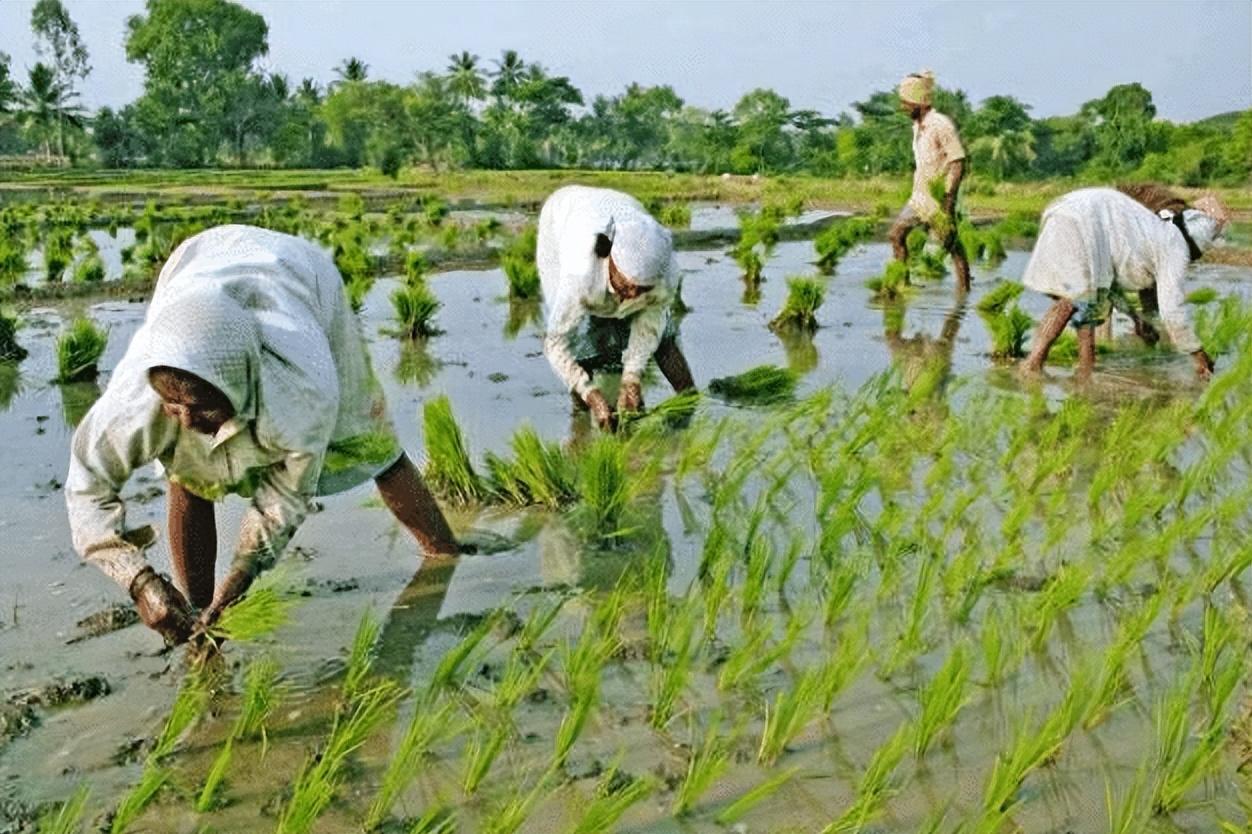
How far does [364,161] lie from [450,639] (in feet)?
139

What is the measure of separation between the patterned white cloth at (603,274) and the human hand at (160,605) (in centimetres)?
203

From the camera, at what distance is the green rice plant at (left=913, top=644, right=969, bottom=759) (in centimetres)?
231

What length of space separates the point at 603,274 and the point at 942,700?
241 centimetres

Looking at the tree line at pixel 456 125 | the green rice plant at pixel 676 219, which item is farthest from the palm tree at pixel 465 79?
the green rice plant at pixel 676 219

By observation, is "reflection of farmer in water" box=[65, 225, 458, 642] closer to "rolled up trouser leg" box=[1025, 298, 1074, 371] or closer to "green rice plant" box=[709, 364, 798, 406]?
"green rice plant" box=[709, 364, 798, 406]

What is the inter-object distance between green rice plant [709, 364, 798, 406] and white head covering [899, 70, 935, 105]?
3.29 m

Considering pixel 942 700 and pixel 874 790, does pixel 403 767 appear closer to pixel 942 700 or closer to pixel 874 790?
pixel 874 790

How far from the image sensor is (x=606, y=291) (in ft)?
14.5

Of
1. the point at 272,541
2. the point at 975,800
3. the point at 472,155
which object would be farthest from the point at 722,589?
the point at 472,155

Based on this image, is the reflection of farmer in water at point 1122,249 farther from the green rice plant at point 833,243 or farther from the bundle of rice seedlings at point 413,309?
the green rice plant at point 833,243

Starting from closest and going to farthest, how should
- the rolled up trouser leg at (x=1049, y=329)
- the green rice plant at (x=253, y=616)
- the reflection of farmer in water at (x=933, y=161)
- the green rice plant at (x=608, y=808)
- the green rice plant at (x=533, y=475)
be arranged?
the green rice plant at (x=608, y=808) < the green rice plant at (x=253, y=616) < the green rice plant at (x=533, y=475) < the rolled up trouser leg at (x=1049, y=329) < the reflection of farmer in water at (x=933, y=161)

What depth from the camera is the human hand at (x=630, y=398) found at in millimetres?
4387

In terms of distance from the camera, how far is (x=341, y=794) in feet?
7.58

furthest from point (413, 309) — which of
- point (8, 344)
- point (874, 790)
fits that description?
point (874, 790)
